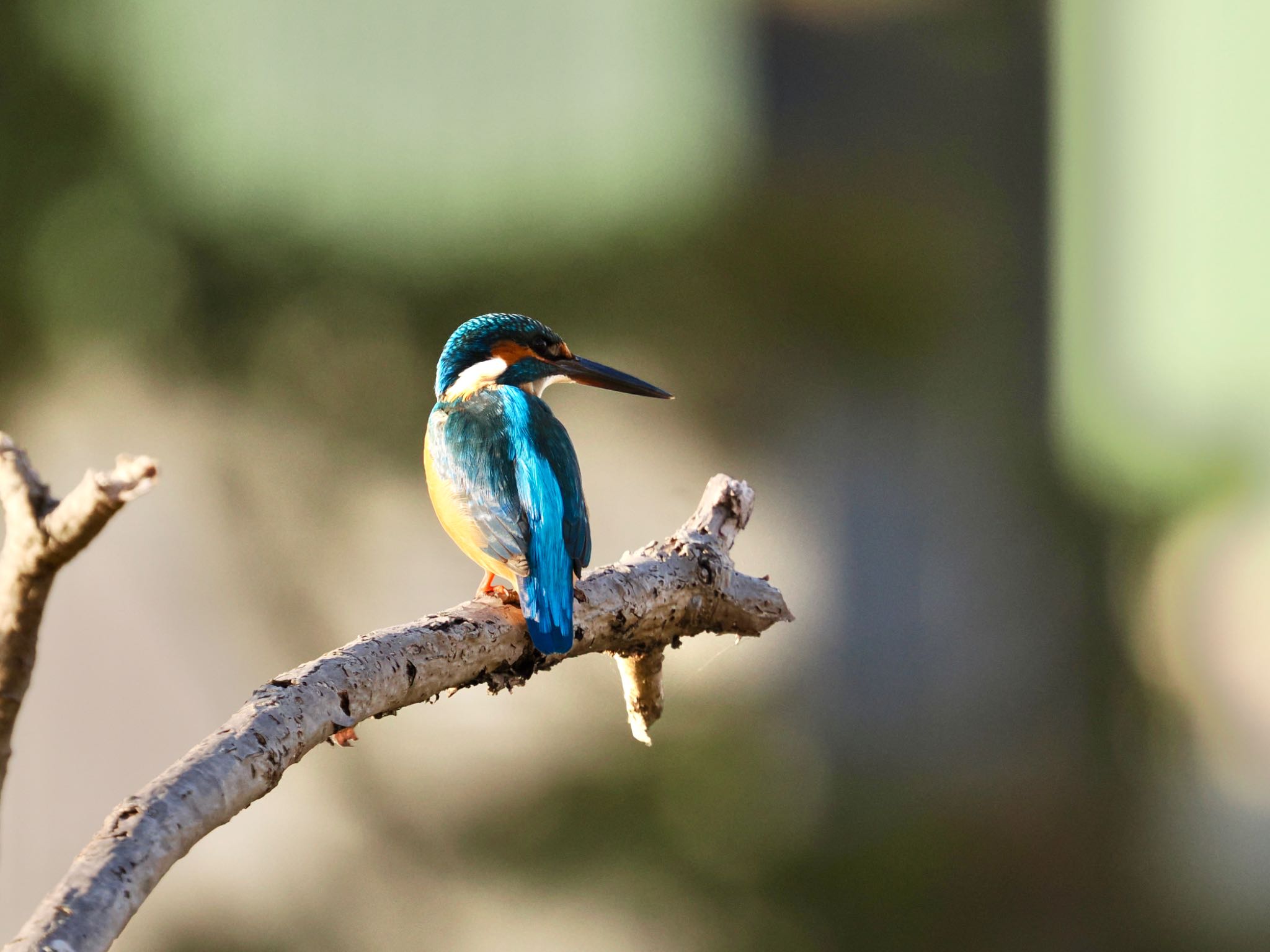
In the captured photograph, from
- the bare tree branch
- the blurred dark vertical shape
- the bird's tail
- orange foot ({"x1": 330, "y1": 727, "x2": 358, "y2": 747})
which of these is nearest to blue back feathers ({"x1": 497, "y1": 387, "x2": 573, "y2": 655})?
the bird's tail

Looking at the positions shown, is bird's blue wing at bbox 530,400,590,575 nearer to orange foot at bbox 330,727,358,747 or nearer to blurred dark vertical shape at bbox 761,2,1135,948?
orange foot at bbox 330,727,358,747

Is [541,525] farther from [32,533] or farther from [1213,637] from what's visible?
[1213,637]

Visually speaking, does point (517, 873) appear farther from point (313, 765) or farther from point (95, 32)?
point (95, 32)

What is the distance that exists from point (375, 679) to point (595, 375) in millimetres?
560

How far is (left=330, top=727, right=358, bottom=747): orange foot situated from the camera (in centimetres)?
69

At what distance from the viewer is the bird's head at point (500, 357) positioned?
1166mm

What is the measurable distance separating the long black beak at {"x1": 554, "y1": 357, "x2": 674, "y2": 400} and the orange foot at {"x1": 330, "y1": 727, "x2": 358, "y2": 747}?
0.56 m

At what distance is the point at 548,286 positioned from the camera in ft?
8.29

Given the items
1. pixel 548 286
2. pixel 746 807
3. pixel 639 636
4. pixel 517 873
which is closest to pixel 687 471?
pixel 548 286

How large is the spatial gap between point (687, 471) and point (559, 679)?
0.53 metres

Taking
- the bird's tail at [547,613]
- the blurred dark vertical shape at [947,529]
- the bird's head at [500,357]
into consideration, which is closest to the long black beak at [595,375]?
the bird's head at [500,357]

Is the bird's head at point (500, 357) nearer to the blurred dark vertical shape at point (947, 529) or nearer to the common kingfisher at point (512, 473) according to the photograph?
the common kingfisher at point (512, 473)

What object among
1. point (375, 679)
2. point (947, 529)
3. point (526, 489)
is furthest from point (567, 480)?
point (947, 529)

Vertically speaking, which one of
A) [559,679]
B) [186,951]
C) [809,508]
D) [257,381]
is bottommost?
[186,951]
